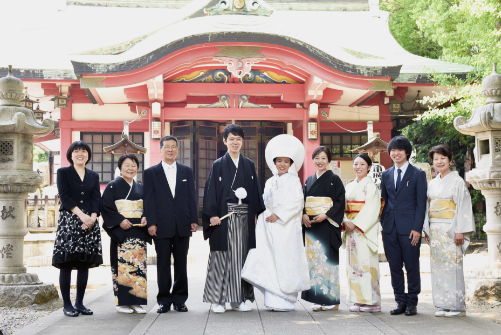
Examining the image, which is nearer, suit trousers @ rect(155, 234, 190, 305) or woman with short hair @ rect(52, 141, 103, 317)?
woman with short hair @ rect(52, 141, 103, 317)

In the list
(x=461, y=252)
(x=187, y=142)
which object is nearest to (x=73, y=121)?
(x=187, y=142)

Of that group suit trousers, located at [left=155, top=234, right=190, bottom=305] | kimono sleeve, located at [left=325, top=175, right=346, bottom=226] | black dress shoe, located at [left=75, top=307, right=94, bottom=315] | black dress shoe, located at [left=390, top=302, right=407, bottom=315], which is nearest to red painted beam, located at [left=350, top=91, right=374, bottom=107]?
kimono sleeve, located at [left=325, top=175, right=346, bottom=226]

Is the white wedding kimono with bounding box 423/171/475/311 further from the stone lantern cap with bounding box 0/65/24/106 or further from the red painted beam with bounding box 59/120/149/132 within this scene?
the red painted beam with bounding box 59/120/149/132

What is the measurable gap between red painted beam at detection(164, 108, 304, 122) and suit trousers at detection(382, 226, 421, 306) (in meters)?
6.99

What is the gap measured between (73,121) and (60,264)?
26.5 ft

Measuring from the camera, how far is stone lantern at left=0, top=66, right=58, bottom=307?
5.71 meters

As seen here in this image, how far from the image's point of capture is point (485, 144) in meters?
6.22

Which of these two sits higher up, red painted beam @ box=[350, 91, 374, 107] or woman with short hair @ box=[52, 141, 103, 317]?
red painted beam @ box=[350, 91, 374, 107]

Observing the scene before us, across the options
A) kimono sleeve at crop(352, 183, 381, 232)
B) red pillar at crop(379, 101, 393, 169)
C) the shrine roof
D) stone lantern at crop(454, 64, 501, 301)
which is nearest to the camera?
kimono sleeve at crop(352, 183, 381, 232)

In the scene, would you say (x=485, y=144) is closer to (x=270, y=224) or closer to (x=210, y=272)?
(x=270, y=224)

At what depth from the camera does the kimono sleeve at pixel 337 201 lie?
16.9 feet

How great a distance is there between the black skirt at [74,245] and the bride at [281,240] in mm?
1513

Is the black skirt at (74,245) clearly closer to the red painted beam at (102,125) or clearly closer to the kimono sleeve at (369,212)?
the kimono sleeve at (369,212)

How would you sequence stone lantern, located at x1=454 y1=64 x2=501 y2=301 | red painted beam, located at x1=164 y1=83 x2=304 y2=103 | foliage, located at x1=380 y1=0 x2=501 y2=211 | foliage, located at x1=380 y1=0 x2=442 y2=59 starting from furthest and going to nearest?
foliage, located at x1=380 y1=0 x2=442 y2=59 → red painted beam, located at x1=164 y1=83 x2=304 y2=103 → foliage, located at x1=380 y1=0 x2=501 y2=211 → stone lantern, located at x1=454 y1=64 x2=501 y2=301
